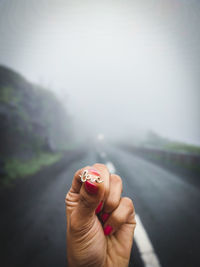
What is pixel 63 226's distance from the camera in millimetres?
2146

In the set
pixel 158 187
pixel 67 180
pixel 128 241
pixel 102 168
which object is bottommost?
pixel 158 187

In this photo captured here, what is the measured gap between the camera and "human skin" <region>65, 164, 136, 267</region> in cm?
84

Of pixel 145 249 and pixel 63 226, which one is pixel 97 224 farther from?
pixel 63 226

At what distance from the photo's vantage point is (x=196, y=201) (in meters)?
3.02

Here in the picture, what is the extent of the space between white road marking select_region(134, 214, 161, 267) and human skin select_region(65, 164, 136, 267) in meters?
0.96

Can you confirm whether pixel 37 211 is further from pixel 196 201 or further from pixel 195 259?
pixel 196 201

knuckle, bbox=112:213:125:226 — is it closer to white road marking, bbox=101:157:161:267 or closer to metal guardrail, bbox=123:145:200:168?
white road marking, bbox=101:157:161:267

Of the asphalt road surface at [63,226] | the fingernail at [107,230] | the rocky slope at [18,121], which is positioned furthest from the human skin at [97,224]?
the rocky slope at [18,121]

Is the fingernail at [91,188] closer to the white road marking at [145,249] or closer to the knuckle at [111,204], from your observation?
the knuckle at [111,204]

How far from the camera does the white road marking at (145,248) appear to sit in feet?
5.23

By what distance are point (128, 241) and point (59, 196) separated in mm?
2545

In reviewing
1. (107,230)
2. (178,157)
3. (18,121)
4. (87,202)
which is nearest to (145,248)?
(107,230)

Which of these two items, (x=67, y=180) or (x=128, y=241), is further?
(x=67, y=180)

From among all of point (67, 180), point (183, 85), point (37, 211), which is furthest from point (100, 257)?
point (183, 85)
